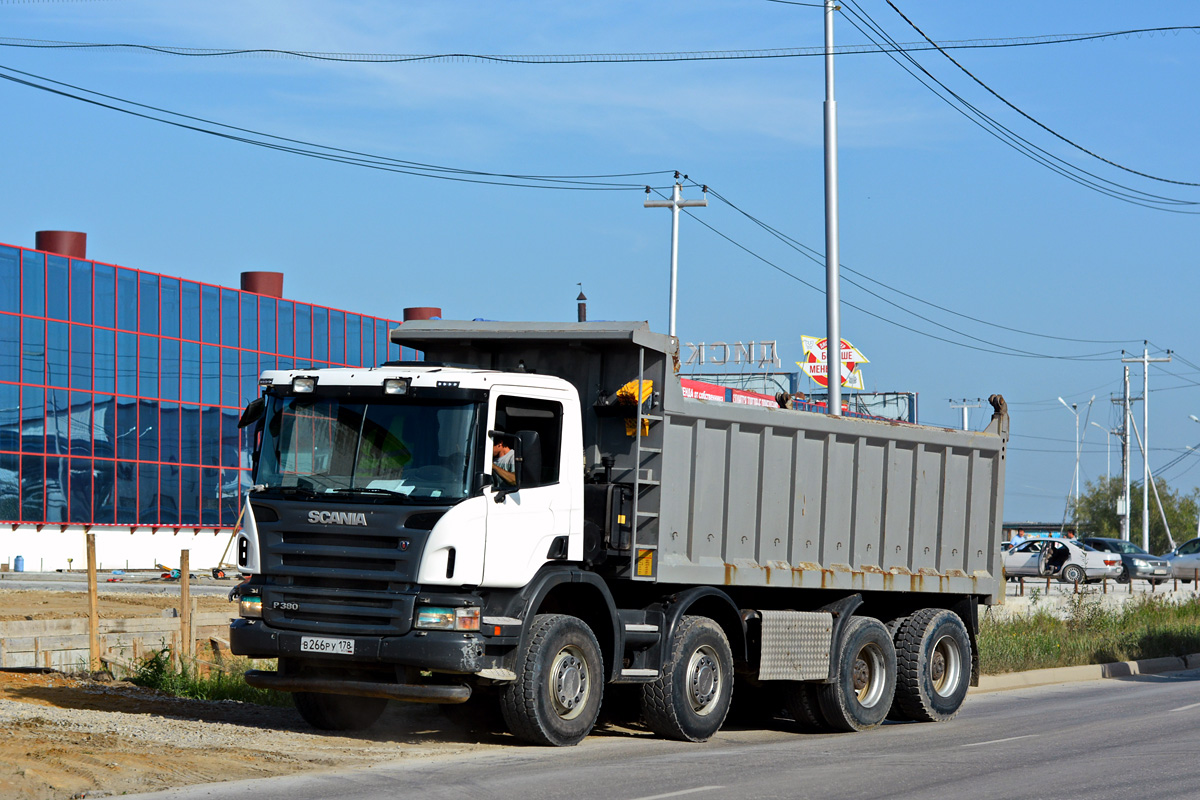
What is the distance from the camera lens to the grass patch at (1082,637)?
68.6 ft

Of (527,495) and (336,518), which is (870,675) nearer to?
(527,495)

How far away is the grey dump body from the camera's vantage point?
12188 mm

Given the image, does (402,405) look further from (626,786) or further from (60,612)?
(60,612)

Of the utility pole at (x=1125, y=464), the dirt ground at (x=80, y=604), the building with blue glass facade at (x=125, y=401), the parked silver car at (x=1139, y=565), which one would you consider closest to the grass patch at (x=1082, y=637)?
the dirt ground at (x=80, y=604)

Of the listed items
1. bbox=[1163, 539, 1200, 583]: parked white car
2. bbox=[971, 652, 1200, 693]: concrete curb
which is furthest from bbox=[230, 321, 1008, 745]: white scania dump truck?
bbox=[1163, 539, 1200, 583]: parked white car

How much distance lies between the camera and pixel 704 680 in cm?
1271

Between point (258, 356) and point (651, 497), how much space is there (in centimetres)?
3930

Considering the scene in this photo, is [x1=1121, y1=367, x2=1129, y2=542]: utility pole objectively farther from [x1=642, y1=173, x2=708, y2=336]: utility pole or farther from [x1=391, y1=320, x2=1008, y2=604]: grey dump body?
[x1=391, y1=320, x2=1008, y2=604]: grey dump body

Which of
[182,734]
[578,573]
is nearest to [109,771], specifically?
[182,734]

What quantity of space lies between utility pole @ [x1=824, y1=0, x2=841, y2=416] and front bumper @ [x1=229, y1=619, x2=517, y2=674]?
992 cm

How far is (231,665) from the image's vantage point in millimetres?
16891

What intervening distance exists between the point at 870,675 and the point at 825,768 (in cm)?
409

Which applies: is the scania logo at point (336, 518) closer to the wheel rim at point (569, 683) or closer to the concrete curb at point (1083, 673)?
the wheel rim at point (569, 683)

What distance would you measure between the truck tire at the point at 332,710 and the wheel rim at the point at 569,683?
1684mm
